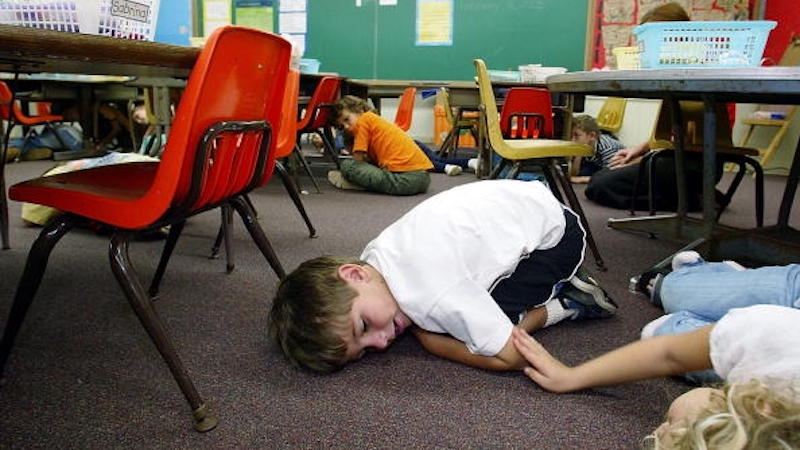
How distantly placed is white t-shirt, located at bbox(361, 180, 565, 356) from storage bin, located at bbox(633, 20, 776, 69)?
0.56 meters

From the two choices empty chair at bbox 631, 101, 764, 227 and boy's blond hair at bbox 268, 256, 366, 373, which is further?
empty chair at bbox 631, 101, 764, 227

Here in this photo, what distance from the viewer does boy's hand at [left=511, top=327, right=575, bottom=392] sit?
1035 mm

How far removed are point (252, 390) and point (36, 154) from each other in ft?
15.3

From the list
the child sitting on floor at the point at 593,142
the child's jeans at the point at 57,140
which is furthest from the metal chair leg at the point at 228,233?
the child's jeans at the point at 57,140

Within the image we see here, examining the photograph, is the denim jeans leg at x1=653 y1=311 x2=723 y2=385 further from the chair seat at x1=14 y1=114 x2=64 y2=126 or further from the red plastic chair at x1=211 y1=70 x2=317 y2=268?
the chair seat at x1=14 y1=114 x2=64 y2=126

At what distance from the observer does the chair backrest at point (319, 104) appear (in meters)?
3.36

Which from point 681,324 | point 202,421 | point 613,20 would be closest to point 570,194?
point 681,324

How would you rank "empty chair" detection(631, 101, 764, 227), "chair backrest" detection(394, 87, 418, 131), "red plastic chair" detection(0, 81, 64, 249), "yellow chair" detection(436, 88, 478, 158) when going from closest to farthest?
"red plastic chair" detection(0, 81, 64, 249)
"empty chair" detection(631, 101, 764, 227)
"chair backrest" detection(394, 87, 418, 131)
"yellow chair" detection(436, 88, 478, 158)

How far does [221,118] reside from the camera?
0.99 metres

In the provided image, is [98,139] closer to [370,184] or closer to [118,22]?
[370,184]

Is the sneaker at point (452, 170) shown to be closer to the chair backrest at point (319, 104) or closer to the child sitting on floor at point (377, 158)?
the child sitting on floor at point (377, 158)

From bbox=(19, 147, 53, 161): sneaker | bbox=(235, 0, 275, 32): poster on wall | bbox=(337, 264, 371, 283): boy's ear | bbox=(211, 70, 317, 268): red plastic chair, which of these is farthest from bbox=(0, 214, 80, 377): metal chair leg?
bbox=(235, 0, 275, 32): poster on wall

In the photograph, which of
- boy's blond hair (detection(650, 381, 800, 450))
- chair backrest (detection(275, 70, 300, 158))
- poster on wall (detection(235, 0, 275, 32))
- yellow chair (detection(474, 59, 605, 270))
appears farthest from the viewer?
poster on wall (detection(235, 0, 275, 32))

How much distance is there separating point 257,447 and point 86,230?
1.75m
